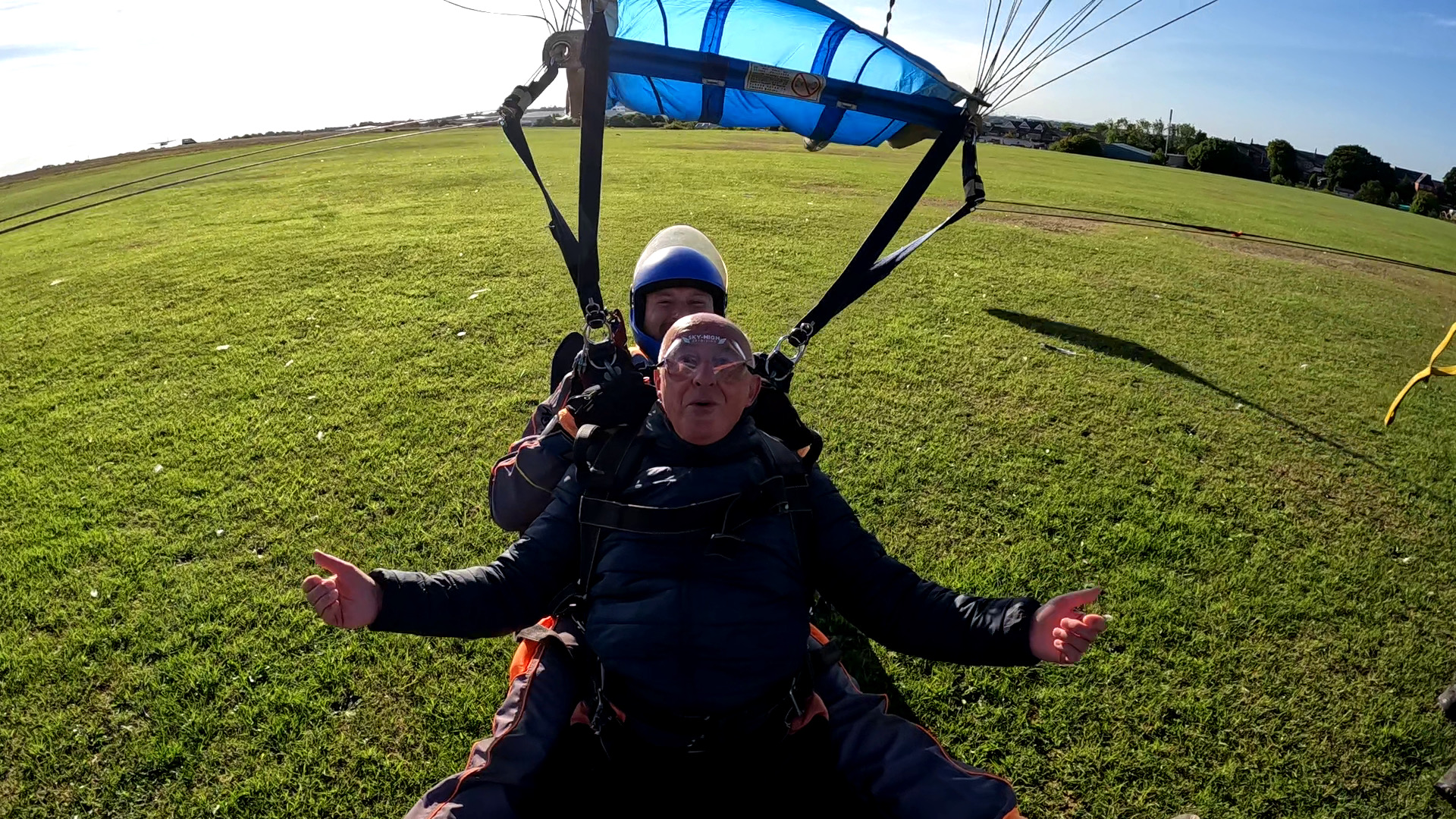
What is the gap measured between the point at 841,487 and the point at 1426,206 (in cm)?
4989

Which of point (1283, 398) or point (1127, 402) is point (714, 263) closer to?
point (1127, 402)

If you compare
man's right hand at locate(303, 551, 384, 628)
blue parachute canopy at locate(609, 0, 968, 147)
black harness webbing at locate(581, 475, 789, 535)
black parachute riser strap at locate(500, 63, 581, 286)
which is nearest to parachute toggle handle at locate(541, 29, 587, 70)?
black parachute riser strap at locate(500, 63, 581, 286)

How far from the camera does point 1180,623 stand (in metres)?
4.00

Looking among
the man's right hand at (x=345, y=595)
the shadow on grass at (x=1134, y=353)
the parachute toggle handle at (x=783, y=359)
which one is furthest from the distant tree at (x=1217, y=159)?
the man's right hand at (x=345, y=595)

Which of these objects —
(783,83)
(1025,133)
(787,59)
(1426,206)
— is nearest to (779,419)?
(783,83)

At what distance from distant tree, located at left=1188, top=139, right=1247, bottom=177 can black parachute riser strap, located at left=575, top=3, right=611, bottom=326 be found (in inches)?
1986

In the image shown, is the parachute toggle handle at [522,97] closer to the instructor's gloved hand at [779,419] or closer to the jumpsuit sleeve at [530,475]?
the jumpsuit sleeve at [530,475]

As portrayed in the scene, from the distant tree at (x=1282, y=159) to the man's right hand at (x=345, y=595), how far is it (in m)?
59.5

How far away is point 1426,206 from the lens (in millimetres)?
38781

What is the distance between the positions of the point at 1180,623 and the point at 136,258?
13.0 metres

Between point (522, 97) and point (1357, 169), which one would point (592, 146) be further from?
point (1357, 169)

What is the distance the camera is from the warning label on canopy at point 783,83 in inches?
130

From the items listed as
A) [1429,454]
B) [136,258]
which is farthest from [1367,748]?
[136,258]

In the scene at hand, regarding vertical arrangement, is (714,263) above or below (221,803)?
above
